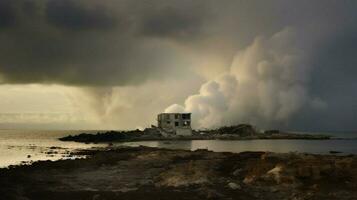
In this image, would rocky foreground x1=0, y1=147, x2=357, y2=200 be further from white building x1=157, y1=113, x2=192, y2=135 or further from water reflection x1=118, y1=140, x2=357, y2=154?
white building x1=157, y1=113, x2=192, y2=135

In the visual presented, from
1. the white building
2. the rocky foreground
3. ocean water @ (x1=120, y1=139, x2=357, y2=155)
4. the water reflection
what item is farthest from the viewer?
the white building

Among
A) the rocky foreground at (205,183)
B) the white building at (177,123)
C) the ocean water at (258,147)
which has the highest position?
the white building at (177,123)

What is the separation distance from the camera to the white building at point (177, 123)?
175 m

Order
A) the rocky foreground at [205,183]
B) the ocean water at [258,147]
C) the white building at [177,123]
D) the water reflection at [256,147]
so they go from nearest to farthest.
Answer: the rocky foreground at [205,183] → the ocean water at [258,147] → the water reflection at [256,147] → the white building at [177,123]

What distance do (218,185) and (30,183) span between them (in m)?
14.7

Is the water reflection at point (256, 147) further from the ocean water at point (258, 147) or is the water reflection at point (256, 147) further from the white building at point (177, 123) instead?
the white building at point (177, 123)

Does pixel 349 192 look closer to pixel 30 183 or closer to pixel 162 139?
pixel 30 183

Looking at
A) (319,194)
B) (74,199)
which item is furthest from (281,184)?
(74,199)

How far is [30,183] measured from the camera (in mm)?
37000

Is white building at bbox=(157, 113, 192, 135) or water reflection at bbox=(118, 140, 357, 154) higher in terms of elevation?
white building at bbox=(157, 113, 192, 135)

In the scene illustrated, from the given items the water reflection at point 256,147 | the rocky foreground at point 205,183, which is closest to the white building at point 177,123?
the water reflection at point 256,147

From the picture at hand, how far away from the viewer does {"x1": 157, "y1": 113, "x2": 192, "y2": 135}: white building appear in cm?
17500

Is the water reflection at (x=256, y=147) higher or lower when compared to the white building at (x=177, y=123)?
lower

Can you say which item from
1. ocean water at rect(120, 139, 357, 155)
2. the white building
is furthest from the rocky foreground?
the white building
